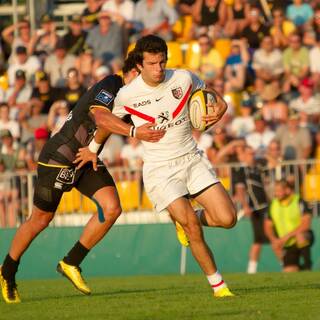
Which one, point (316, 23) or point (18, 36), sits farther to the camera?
point (18, 36)

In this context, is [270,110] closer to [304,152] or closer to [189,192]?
[304,152]

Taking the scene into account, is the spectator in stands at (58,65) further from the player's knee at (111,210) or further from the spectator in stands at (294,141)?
the player's knee at (111,210)

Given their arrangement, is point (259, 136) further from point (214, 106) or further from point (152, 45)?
point (152, 45)

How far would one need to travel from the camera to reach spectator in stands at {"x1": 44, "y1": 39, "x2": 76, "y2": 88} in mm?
24688

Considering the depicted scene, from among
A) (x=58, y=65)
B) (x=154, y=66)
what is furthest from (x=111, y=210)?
(x=58, y=65)

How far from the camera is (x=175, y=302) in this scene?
38.1 ft

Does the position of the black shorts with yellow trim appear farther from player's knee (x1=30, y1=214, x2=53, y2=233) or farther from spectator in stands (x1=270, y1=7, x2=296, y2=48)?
spectator in stands (x1=270, y1=7, x2=296, y2=48)

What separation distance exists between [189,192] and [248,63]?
11.5 m

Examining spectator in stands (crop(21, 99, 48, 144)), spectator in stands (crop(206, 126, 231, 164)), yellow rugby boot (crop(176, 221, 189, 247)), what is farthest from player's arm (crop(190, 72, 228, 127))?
spectator in stands (crop(21, 99, 48, 144))

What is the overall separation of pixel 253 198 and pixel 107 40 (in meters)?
6.08

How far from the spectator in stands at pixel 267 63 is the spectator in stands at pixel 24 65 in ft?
15.2

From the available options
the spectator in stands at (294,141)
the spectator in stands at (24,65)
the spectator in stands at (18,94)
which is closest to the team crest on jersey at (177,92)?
the spectator in stands at (294,141)

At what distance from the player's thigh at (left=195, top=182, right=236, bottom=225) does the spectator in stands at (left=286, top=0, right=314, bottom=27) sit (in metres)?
12.3

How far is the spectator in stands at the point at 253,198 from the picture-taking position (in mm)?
19938
